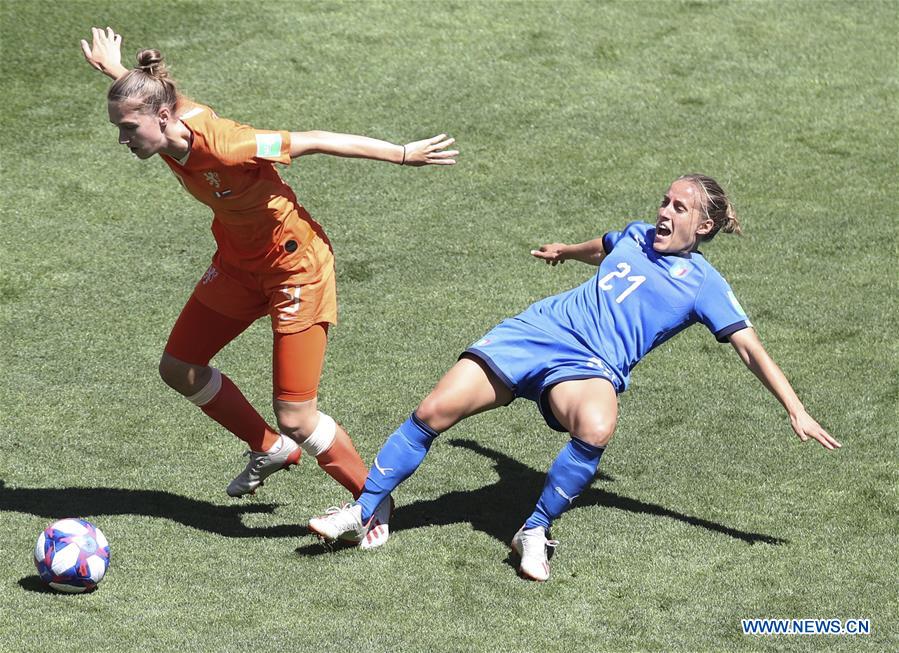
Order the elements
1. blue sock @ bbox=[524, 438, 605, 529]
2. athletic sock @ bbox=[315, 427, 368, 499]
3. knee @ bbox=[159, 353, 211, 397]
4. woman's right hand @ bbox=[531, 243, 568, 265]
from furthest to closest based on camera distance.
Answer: woman's right hand @ bbox=[531, 243, 568, 265]
knee @ bbox=[159, 353, 211, 397]
athletic sock @ bbox=[315, 427, 368, 499]
blue sock @ bbox=[524, 438, 605, 529]

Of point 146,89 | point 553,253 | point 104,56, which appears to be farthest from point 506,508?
point 104,56

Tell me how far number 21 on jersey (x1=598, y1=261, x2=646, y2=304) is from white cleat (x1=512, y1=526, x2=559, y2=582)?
3.69 ft

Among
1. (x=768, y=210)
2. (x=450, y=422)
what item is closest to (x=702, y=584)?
(x=450, y=422)

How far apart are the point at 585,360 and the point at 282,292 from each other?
4.57ft

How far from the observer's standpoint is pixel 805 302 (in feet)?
28.0

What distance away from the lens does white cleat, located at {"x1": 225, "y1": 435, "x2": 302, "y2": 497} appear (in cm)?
638

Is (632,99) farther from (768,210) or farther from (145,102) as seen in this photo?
(145,102)

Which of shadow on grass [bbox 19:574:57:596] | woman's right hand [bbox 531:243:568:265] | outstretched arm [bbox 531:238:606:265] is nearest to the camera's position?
shadow on grass [bbox 19:574:57:596]

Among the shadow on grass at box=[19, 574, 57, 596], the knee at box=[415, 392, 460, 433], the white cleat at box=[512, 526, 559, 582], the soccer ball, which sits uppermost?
the knee at box=[415, 392, 460, 433]

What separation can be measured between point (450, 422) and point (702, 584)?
4.29 ft

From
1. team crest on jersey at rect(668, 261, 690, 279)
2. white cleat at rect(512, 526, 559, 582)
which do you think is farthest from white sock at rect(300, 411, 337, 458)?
team crest on jersey at rect(668, 261, 690, 279)

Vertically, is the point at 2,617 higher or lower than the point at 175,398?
higher

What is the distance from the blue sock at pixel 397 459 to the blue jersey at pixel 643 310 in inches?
29.2

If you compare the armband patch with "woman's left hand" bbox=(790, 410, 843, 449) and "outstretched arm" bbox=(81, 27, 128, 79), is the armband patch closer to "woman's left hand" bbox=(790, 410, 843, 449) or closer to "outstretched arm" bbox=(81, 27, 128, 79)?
"outstretched arm" bbox=(81, 27, 128, 79)
